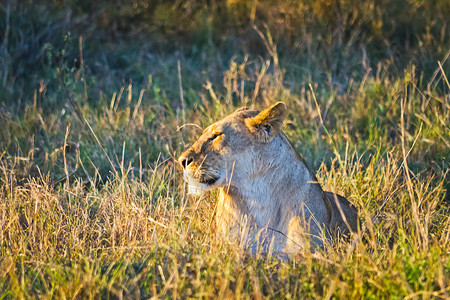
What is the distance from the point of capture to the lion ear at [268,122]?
2912 mm

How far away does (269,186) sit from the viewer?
2967mm

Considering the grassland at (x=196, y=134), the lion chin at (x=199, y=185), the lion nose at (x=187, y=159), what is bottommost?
the grassland at (x=196, y=134)

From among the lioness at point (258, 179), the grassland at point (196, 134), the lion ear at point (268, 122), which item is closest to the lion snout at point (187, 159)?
the lioness at point (258, 179)

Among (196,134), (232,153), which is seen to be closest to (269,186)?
(232,153)

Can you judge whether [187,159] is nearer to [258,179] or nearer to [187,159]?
[187,159]

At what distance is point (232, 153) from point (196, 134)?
2.14m

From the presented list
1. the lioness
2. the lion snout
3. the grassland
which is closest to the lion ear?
the lioness

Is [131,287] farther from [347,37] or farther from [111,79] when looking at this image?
[347,37]

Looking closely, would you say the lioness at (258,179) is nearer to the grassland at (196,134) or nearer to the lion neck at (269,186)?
the lion neck at (269,186)

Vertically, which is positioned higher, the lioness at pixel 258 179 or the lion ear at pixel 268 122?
the lion ear at pixel 268 122

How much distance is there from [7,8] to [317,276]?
234 inches

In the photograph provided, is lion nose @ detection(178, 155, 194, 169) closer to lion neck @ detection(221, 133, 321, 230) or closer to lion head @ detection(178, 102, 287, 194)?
lion head @ detection(178, 102, 287, 194)

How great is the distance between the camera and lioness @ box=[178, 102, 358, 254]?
9.60 feet

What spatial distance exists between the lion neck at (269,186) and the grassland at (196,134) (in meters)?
0.24
